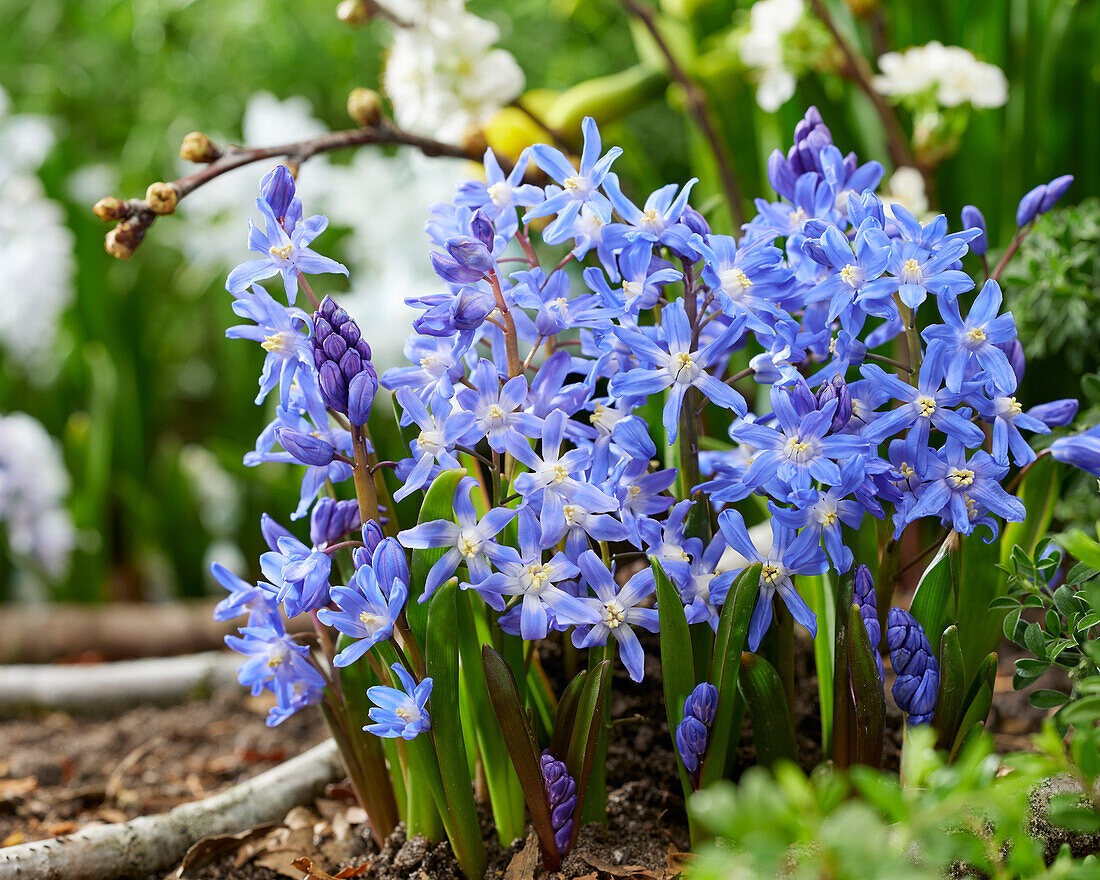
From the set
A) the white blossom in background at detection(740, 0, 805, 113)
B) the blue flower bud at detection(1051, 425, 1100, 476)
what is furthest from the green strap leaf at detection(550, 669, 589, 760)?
the white blossom in background at detection(740, 0, 805, 113)

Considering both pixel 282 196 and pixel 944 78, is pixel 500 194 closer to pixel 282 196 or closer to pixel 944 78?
pixel 282 196

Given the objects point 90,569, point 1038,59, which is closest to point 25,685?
point 90,569

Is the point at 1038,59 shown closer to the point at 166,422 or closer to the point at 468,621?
the point at 468,621

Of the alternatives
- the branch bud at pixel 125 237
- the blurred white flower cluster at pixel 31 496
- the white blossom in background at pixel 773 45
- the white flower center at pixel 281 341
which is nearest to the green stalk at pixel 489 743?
the white flower center at pixel 281 341

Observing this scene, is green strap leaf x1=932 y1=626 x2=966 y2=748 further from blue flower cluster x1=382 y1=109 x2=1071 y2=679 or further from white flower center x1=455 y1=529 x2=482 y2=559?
white flower center x1=455 y1=529 x2=482 y2=559

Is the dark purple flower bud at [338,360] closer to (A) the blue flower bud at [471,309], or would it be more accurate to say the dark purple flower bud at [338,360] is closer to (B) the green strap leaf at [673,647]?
(A) the blue flower bud at [471,309]

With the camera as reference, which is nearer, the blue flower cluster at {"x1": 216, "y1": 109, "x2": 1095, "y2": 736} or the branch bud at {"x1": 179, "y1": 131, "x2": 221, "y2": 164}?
the blue flower cluster at {"x1": 216, "y1": 109, "x2": 1095, "y2": 736}
